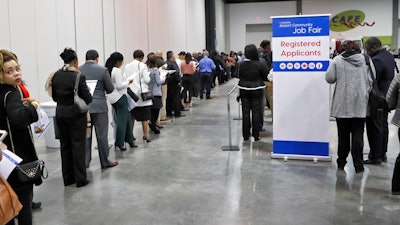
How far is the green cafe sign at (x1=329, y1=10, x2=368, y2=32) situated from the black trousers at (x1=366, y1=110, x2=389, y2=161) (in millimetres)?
20899

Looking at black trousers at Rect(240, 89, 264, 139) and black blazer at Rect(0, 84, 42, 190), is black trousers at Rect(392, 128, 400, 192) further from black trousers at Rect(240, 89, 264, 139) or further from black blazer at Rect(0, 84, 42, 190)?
black blazer at Rect(0, 84, 42, 190)

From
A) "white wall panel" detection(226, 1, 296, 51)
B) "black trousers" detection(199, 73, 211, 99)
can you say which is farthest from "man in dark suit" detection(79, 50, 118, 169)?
"white wall panel" detection(226, 1, 296, 51)

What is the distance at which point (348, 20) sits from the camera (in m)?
24.5

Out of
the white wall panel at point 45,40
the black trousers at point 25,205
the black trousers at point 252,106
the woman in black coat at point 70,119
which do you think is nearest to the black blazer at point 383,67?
the black trousers at point 252,106

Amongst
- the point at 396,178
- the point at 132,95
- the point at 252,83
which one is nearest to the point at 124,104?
the point at 132,95

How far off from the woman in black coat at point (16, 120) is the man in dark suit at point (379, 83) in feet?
11.1

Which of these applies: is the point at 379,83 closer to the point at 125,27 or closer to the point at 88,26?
the point at 88,26

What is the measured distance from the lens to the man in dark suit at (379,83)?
4625mm

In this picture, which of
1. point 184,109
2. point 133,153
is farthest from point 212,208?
point 184,109

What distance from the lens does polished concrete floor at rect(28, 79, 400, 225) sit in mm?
3455

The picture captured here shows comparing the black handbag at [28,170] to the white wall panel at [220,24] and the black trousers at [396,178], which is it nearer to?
the black trousers at [396,178]

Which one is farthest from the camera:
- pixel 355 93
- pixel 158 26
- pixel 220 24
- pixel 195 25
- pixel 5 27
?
pixel 220 24

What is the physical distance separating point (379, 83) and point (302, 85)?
0.82 metres

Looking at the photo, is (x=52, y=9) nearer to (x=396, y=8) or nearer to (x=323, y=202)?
(x=323, y=202)
